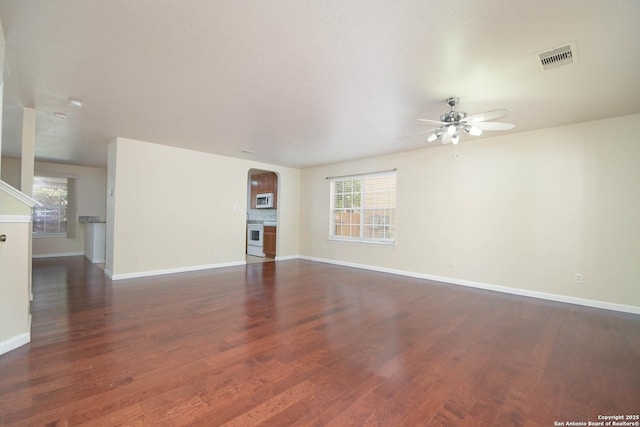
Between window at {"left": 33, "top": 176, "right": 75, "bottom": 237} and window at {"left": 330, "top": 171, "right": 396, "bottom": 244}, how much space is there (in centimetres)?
716

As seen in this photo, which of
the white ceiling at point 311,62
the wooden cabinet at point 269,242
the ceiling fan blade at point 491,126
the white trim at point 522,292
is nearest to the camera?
the white ceiling at point 311,62

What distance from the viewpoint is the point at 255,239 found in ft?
27.2

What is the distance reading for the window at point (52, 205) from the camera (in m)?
7.25

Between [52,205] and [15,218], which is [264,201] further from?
[15,218]

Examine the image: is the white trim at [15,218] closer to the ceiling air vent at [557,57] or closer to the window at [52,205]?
the ceiling air vent at [557,57]

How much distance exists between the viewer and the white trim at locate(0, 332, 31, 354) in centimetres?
222

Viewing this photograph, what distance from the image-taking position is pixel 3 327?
224cm

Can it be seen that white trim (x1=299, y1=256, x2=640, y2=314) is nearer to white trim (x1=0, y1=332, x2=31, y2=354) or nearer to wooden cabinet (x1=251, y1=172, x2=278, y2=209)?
wooden cabinet (x1=251, y1=172, x2=278, y2=209)

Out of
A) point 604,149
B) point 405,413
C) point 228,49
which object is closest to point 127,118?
point 228,49

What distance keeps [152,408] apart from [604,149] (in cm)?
551

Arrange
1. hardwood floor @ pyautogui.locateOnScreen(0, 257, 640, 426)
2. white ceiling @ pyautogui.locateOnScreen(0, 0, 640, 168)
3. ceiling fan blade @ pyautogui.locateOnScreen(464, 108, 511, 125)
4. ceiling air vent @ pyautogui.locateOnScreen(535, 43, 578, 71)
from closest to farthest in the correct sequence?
hardwood floor @ pyautogui.locateOnScreen(0, 257, 640, 426)
white ceiling @ pyautogui.locateOnScreen(0, 0, 640, 168)
ceiling air vent @ pyautogui.locateOnScreen(535, 43, 578, 71)
ceiling fan blade @ pyautogui.locateOnScreen(464, 108, 511, 125)

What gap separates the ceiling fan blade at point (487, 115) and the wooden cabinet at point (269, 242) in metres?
5.71

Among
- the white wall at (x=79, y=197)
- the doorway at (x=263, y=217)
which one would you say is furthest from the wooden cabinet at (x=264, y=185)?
the white wall at (x=79, y=197)

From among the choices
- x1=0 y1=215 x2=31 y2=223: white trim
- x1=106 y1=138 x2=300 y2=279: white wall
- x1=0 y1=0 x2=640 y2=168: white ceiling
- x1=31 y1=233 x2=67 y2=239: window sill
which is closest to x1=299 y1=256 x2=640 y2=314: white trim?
x1=0 y1=0 x2=640 y2=168: white ceiling
